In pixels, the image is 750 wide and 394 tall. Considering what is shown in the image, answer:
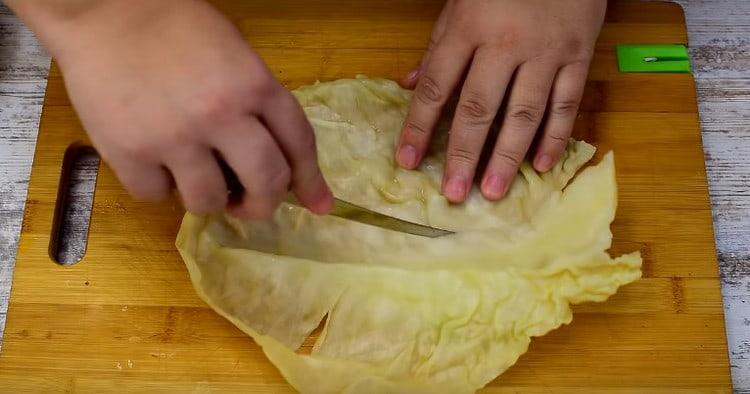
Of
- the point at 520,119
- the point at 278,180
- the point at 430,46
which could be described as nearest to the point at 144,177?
the point at 278,180

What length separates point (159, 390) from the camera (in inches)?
58.2

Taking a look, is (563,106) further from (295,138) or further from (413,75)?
(295,138)

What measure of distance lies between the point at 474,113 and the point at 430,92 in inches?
4.5

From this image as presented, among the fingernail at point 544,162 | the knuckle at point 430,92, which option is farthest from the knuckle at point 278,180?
the fingernail at point 544,162

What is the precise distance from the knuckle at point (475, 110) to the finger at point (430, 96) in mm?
66

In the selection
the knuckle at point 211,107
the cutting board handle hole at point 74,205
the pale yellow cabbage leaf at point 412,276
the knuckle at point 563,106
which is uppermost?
the knuckle at point 211,107

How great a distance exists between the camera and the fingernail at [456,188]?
5.12 feet

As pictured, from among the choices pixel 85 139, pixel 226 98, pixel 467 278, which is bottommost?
pixel 85 139

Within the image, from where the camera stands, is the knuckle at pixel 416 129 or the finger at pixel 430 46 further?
the finger at pixel 430 46

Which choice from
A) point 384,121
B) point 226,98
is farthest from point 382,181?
point 226,98

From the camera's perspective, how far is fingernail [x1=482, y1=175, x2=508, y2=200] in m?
1.57

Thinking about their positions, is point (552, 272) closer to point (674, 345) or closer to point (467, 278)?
point (467, 278)

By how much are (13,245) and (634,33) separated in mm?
1556

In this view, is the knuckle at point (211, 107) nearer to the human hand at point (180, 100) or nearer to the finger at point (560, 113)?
the human hand at point (180, 100)
